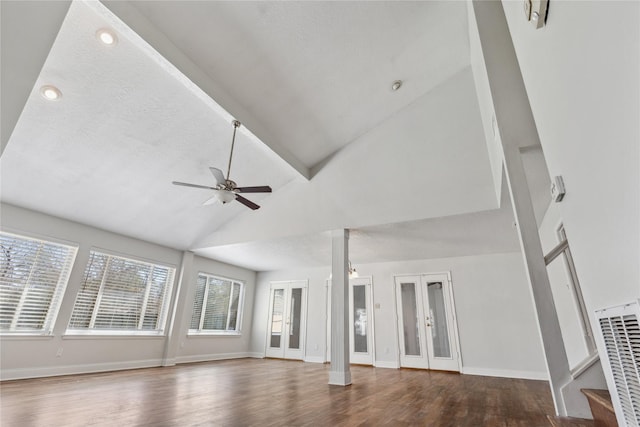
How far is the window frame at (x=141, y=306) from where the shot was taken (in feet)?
16.6

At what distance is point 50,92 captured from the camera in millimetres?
3240

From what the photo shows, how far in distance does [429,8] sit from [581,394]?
4.18 meters

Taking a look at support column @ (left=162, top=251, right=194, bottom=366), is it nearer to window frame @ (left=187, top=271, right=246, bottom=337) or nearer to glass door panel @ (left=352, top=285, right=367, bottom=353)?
window frame @ (left=187, top=271, right=246, bottom=337)

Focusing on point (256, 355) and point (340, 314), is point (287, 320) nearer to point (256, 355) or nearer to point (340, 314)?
point (256, 355)

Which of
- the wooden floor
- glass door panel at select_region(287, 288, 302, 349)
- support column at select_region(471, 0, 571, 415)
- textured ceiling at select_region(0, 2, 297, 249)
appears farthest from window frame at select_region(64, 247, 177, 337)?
support column at select_region(471, 0, 571, 415)

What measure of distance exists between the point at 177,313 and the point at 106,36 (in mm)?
5387

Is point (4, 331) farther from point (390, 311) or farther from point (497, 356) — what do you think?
point (497, 356)

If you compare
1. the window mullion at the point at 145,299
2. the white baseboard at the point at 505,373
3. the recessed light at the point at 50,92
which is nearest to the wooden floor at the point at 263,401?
the white baseboard at the point at 505,373

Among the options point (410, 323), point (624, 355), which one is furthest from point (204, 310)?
point (624, 355)

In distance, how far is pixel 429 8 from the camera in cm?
372

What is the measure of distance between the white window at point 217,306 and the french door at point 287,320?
95 cm

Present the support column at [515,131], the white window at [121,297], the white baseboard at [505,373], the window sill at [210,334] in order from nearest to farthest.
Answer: the support column at [515,131]
the white window at [121,297]
the white baseboard at [505,373]
the window sill at [210,334]

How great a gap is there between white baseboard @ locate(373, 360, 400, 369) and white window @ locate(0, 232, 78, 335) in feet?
20.2

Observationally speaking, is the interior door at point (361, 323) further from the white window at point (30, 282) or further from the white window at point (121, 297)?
the white window at point (30, 282)
